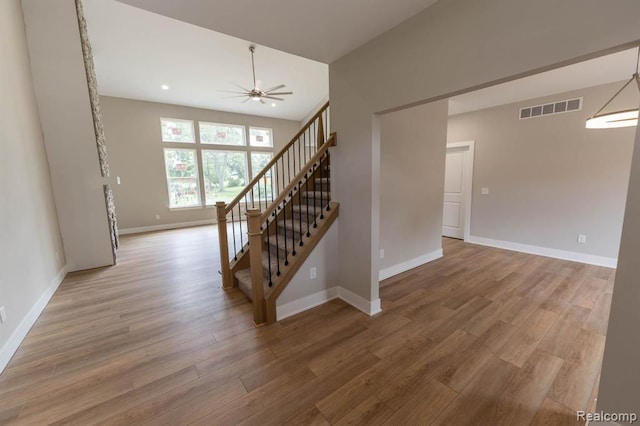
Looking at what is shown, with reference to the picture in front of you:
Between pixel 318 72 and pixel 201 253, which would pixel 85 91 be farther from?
pixel 318 72

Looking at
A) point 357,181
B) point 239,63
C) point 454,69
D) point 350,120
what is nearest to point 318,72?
point 239,63

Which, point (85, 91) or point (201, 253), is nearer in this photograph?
point (85, 91)

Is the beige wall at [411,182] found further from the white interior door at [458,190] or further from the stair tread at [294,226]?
the white interior door at [458,190]

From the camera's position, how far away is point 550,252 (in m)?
4.11

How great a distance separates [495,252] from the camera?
438 cm

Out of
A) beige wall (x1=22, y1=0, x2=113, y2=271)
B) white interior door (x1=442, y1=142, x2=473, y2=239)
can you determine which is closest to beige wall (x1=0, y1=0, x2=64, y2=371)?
beige wall (x1=22, y1=0, x2=113, y2=271)

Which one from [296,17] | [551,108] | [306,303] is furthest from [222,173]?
[551,108]

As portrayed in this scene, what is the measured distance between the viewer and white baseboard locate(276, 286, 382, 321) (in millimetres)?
2453

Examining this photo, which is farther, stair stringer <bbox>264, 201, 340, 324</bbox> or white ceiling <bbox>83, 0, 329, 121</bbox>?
white ceiling <bbox>83, 0, 329, 121</bbox>

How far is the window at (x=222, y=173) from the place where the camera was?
7.31m

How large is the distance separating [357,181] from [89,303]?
3.32 metres

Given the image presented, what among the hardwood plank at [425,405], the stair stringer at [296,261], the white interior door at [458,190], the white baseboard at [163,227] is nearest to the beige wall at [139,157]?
the white baseboard at [163,227]

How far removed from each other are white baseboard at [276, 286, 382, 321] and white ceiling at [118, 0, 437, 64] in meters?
2.49

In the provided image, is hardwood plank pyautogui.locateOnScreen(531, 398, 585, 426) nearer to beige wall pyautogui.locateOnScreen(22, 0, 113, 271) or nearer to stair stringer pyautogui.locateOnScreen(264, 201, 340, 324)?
stair stringer pyautogui.locateOnScreen(264, 201, 340, 324)
